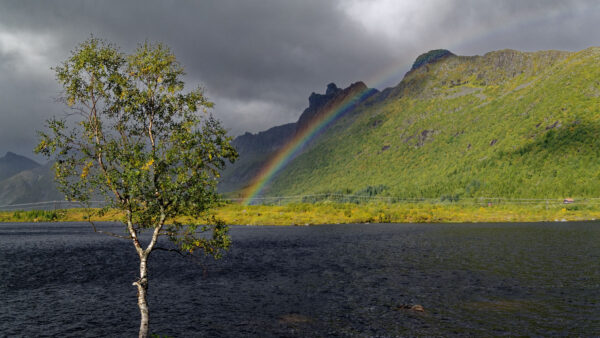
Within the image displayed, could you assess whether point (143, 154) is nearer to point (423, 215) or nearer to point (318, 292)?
point (318, 292)

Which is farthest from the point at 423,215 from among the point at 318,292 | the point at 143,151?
the point at 143,151

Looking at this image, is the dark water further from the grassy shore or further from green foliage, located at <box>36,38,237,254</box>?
the grassy shore

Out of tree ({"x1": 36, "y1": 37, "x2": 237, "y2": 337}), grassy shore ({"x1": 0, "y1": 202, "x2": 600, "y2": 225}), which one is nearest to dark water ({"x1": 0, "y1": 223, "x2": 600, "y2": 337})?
tree ({"x1": 36, "y1": 37, "x2": 237, "y2": 337})

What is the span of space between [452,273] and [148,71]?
46.5 metres

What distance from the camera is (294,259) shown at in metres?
66.9

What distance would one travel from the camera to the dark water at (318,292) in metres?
32.0

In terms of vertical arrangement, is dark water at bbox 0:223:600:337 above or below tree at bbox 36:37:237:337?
below

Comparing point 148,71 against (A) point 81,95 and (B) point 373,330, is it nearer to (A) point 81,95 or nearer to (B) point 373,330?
(A) point 81,95

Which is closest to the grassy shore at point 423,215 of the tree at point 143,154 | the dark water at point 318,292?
the dark water at point 318,292

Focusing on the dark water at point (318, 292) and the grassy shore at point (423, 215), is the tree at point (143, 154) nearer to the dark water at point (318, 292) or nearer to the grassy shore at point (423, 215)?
the dark water at point (318, 292)

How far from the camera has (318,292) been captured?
144 feet

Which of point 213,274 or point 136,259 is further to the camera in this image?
point 136,259

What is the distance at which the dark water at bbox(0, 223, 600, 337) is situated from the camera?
1261 inches

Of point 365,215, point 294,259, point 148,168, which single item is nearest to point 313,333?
point 148,168
